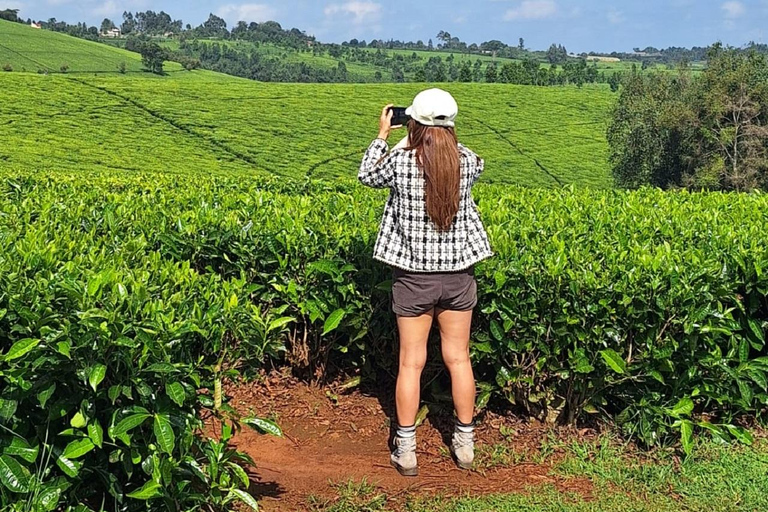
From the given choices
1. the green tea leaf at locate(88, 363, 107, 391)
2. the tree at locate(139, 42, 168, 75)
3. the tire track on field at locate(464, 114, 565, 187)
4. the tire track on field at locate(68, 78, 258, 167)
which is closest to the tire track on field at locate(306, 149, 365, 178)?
the tire track on field at locate(68, 78, 258, 167)

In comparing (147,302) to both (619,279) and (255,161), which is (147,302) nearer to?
(619,279)

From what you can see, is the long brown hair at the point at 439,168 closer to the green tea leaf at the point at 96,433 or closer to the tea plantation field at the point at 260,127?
the green tea leaf at the point at 96,433

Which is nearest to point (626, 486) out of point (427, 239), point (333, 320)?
point (427, 239)

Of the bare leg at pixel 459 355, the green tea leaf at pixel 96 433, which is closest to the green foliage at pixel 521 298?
the bare leg at pixel 459 355

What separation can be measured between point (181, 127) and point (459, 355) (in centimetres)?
3032

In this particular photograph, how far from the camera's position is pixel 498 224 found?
4297mm

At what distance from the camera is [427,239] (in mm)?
3123

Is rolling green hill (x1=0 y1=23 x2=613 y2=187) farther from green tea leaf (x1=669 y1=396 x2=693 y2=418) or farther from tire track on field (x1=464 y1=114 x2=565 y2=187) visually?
green tea leaf (x1=669 y1=396 x2=693 y2=418)

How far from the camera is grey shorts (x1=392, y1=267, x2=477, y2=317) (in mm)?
3137

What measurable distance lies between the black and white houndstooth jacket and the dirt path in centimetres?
98

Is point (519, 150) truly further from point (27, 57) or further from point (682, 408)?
point (27, 57)

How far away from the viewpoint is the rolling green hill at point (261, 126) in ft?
90.7

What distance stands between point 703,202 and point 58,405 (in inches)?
186

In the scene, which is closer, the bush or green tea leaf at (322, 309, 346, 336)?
the bush
